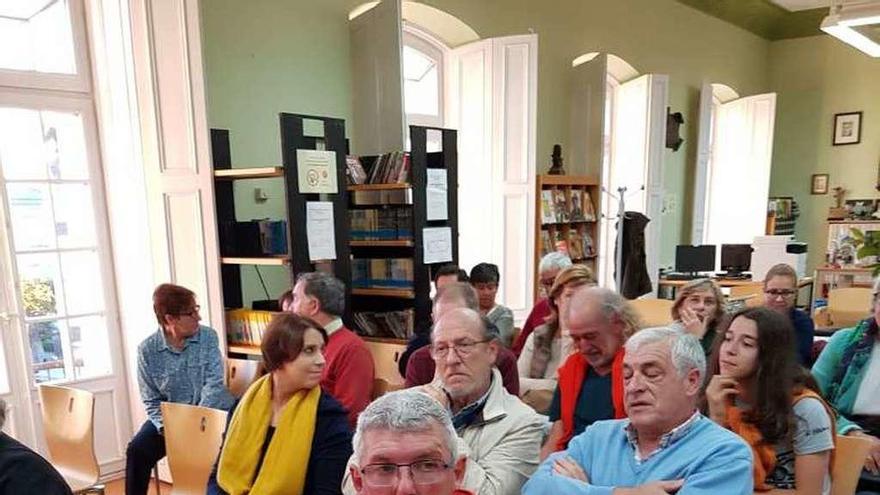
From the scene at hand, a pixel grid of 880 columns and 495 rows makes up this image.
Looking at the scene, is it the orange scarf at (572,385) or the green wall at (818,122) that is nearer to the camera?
the orange scarf at (572,385)

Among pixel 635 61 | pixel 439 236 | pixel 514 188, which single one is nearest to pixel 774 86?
pixel 635 61

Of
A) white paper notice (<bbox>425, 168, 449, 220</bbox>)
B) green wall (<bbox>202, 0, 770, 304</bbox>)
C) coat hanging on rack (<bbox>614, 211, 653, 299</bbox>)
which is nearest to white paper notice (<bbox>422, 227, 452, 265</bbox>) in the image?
white paper notice (<bbox>425, 168, 449, 220</bbox>)

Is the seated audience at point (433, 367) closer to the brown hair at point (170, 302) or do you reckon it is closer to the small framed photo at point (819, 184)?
the brown hair at point (170, 302)

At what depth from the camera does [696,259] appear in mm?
7047

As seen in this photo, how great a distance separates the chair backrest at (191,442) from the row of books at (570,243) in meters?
3.69

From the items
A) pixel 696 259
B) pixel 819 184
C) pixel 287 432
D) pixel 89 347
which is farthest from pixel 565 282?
pixel 819 184

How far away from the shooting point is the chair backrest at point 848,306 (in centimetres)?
424

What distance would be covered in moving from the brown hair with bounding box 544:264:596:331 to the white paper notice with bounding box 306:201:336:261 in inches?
50.8

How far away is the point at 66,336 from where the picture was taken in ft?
11.6

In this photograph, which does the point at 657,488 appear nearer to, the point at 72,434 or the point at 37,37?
the point at 72,434

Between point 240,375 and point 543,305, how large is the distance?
5.62ft

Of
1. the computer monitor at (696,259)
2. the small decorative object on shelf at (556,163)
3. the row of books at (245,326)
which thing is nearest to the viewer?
the row of books at (245,326)

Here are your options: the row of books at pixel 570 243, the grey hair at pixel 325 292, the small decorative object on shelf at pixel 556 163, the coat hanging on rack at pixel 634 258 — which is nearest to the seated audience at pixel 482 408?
the grey hair at pixel 325 292

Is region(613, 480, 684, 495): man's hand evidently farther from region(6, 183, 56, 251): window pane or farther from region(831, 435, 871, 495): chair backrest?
region(6, 183, 56, 251): window pane
